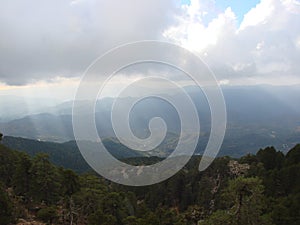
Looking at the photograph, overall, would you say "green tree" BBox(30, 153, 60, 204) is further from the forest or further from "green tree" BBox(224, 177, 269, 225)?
"green tree" BBox(224, 177, 269, 225)

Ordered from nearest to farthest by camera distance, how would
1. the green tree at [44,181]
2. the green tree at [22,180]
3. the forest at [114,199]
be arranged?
the forest at [114,199], the green tree at [44,181], the green tree at [22,180]

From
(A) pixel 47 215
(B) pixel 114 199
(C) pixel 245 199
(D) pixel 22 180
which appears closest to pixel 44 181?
(D) pixel 22 180

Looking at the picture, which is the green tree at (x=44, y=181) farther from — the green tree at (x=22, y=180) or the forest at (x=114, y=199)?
the green tree at (x=22, y=180)

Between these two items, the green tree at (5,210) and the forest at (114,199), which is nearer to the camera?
the forest at (114,199)

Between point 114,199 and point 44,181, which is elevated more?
point 44,181

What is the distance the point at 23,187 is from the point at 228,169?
1753 inches

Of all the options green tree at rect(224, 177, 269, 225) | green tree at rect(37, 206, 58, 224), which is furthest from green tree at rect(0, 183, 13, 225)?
green tree at rect(224, 177, 269, 225)

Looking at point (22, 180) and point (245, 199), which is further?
point (22, 180)

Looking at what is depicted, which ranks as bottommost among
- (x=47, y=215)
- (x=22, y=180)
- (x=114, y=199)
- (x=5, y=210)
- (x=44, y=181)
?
(x=47, y=215)

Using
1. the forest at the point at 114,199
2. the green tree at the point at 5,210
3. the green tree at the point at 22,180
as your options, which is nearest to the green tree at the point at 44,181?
the forest at the point at 114,199

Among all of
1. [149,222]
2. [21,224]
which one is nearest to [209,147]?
[149,222]

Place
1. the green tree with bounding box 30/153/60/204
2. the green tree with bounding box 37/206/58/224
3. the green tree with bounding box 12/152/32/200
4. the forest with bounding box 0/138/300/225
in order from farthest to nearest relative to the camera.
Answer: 1. the green tree with bounding box 12/152/32/200
2. the green tree with bounding box 30/153/60/204
3. the green tree with bounding box 37/206/58/224
4. the forest with bounding box 0/138/300/225

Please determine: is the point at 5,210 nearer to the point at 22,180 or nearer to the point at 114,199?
the point at 22,180

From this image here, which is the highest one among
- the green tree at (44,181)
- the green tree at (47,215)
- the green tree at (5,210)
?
the green tree at (44,181)
